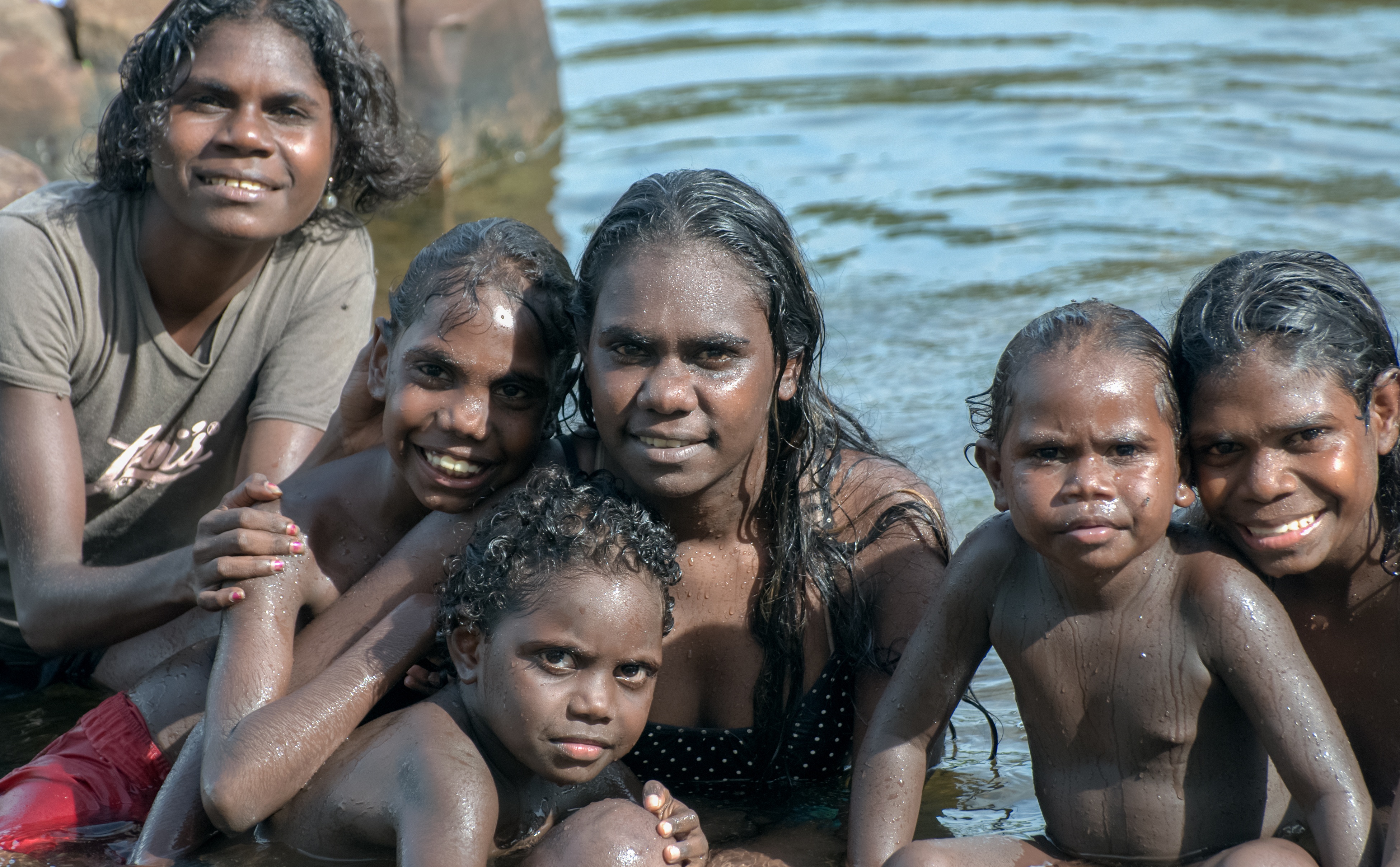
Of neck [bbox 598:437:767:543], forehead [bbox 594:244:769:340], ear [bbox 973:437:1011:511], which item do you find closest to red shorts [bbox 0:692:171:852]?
neck [bbox 598:437:767:543]

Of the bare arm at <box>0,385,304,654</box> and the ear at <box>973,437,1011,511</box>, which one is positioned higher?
the ear at <box>973,437,1011,511</box>

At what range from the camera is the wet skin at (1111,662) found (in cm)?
279

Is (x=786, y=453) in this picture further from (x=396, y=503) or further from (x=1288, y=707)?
(x=1288, y=707)

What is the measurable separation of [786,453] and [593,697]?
0.79 meters

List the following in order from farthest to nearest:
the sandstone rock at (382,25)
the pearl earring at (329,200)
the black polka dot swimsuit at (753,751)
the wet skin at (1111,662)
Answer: the sandstone rock at (382,25), the pearl earring at (329,200), the black polka dot swimsuit at (753,751), the wet skin at (1111,662)

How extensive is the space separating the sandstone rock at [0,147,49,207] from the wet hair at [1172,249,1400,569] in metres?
3.62

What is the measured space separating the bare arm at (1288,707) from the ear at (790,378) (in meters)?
0.96

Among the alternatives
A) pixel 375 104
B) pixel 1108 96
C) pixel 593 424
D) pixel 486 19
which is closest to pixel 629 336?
pixel 593 424

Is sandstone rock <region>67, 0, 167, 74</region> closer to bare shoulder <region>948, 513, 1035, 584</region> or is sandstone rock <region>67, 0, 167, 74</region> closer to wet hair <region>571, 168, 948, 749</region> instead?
wet hair <region>571, 168, 948, 749</region>

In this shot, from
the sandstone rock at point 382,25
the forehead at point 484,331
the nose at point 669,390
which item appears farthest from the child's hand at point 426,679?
the sandstone rock at point 382,25

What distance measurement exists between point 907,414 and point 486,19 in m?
4.48

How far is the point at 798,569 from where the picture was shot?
3.45m

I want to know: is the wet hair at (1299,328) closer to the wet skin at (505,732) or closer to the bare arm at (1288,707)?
the bare arm at (1288,707)

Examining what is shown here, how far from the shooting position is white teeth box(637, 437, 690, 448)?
122 inches
